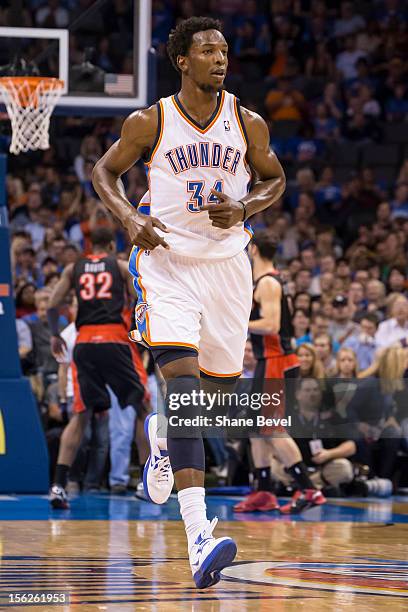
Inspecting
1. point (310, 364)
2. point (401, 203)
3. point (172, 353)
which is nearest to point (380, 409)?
point (310, 364)

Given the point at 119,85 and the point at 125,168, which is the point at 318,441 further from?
the point at 125,168

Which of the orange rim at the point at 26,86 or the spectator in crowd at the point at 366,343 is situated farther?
the spectator in crowd at the point at 366,343

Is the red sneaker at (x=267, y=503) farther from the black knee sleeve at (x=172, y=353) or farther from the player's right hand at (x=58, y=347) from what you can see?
the black knee sleeve at (x=172, y=353)

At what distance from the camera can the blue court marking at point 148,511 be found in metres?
8.53

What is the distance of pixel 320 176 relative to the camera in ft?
61.6

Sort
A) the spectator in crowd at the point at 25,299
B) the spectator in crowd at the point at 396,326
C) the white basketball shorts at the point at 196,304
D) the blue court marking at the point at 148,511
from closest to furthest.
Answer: the white basketball shorts at the point at 196,304, the blue court marking at the point at 148,511, the spectator in crowd at the point at 396,326, the spectator in crowd at the point at 25,299

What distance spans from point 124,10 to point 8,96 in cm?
971

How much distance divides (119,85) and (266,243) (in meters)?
2.68

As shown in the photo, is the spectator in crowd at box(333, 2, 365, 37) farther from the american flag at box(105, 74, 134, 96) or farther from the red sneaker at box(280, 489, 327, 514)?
the red sneaker at box(280, 489, 327, 514)

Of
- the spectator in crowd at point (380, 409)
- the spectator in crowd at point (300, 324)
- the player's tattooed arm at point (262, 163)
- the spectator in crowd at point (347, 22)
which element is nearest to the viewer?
the player's tattooed arm at point (262, 163)

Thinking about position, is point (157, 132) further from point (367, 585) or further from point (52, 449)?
point (52, 449)

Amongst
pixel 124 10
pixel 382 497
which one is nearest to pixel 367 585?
pixel 382 497

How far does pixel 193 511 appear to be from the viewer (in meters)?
5.13

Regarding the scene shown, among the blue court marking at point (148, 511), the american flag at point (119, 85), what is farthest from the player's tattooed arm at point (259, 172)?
the american flag at point (119, 85)
